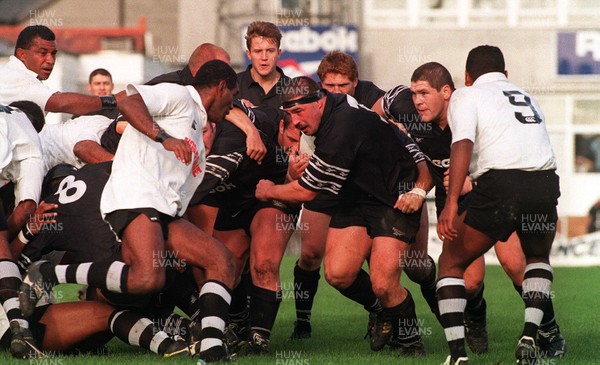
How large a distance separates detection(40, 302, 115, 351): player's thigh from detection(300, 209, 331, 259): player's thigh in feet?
7.35

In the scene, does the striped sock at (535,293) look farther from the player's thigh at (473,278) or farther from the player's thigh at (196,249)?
the player's thigh at (196,249)

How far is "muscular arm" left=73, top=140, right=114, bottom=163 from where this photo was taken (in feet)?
33.2

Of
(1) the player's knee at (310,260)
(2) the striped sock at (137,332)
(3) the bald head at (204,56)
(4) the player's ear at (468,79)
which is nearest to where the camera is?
(2) the striped sock at (137,332)

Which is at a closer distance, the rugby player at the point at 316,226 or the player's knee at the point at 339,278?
the player's knee at the point at 339,278

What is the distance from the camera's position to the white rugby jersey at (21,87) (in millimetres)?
9855

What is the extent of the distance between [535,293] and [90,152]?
4.20m

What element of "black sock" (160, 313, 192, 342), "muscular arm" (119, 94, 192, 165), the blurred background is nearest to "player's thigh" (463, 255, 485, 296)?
"black sock" (160, 313, 192, 342)

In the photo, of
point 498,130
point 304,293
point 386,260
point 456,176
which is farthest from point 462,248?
point 304,293

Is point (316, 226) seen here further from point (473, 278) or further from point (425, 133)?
point (473, 278)

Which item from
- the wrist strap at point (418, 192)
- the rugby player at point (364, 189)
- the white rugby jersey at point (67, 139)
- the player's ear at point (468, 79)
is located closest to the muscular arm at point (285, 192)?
the rugby player at point (364, 189)

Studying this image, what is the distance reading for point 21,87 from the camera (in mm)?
9930

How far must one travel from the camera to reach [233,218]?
998cm

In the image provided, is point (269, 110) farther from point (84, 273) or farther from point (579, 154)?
point (579, 154)

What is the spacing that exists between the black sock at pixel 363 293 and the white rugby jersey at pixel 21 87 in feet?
10.1
